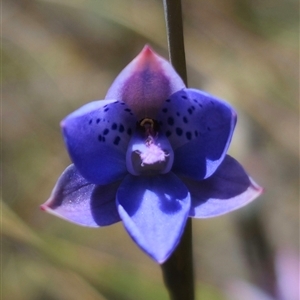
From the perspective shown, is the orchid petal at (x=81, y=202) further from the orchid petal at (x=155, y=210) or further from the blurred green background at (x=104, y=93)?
the blurred green background at (x=104, y=93)

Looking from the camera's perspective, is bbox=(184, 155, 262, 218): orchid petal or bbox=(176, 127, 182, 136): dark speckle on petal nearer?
bbox=(184, 155, 262, 218): orchid petal

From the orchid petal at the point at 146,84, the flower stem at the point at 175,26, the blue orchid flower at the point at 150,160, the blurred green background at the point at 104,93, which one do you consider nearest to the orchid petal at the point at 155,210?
the blue orchid flower at the point at 150,160

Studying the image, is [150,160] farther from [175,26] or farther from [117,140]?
[175,26]

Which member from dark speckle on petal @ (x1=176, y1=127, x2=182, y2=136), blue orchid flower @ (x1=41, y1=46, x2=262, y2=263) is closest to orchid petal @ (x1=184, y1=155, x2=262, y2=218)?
blue orchid flower @ (x1=41, y1=46, x2=262, y2=263)

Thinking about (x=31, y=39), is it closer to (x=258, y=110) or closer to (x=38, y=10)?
(x=38, y=10)

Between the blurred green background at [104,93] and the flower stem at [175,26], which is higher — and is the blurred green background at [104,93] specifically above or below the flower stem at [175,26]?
below

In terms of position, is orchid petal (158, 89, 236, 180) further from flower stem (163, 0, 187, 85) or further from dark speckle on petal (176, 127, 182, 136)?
flower stem (163, 0, 187, 85)

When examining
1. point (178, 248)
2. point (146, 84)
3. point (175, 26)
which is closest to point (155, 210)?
point (178, 248)
